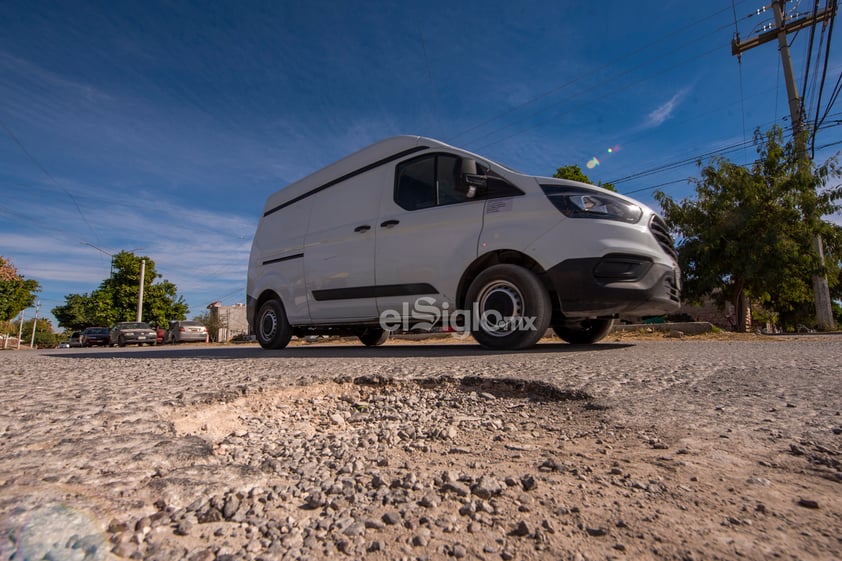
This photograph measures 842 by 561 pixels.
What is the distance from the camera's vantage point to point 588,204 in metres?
3.80

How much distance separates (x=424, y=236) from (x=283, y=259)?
246 centimetres

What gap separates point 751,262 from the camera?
1204cm

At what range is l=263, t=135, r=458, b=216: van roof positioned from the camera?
4.82m

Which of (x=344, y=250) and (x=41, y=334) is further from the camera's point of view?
(x=41, y=334)

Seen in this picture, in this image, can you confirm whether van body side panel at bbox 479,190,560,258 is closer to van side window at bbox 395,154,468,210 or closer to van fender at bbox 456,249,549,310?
van fender at bbox 456,249,549,310

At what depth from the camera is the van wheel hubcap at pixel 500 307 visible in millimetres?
3959

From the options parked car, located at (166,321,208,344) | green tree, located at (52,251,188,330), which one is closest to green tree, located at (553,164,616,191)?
parked car, located at (166,321,208,344)

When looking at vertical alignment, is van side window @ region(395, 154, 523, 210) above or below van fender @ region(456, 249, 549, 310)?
above

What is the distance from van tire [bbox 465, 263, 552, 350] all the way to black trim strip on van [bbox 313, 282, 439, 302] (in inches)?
19.0

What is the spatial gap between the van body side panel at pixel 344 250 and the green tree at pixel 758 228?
36.1ft

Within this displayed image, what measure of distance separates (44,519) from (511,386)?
194 centimetres

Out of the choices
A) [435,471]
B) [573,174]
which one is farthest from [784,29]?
[435,471]

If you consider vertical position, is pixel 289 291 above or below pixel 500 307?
above

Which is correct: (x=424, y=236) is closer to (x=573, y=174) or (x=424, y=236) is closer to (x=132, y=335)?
(x=573, y=174)
